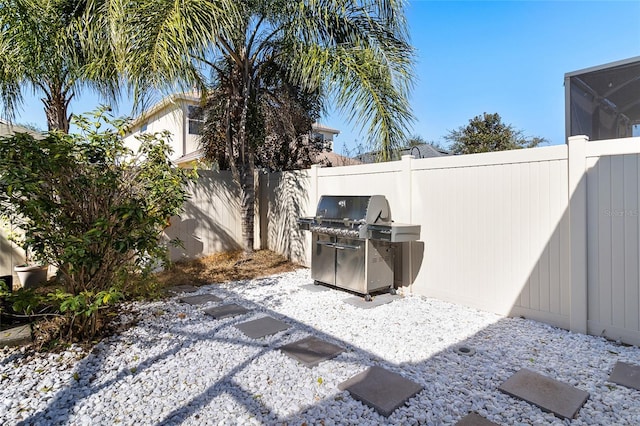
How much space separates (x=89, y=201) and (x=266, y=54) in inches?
201

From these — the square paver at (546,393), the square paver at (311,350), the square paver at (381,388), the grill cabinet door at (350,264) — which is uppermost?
the grill cabinet door at (350,264)

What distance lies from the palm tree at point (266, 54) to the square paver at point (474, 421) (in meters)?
4.23

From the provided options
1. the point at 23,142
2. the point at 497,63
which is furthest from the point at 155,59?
the point at 497,63

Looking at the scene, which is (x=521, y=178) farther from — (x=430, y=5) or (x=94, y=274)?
(x=430, y=5)

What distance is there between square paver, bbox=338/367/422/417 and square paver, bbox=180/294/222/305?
3.04 meters

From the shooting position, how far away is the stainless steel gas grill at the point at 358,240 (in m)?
5.04

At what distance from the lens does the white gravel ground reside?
2539 mm

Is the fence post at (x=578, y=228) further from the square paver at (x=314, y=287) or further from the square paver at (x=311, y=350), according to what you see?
the square paver at (x=314, y=287)

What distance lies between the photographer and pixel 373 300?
17.4 ft

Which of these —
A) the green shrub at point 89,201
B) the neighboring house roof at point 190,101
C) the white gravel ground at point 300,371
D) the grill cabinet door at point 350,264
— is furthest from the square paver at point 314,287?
the neighboring house roof at point 190,101

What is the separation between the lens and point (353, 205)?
5492 millimetres

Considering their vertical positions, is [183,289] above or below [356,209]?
below

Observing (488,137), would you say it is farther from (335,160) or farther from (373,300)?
(373,300)

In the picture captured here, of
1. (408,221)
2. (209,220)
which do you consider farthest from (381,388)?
(209,220)
